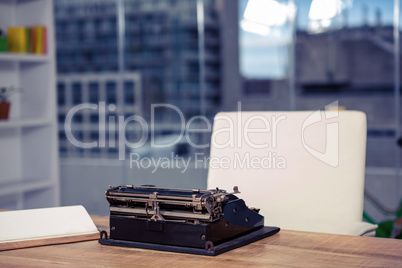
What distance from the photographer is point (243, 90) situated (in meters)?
5.87

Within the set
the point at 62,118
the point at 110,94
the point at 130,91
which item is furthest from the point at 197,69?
the point at 62,118

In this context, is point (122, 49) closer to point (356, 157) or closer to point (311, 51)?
point (311, 51)

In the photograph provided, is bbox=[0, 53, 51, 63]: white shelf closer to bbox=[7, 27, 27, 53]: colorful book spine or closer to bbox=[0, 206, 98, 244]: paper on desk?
bbox=[7, 27, 27, 53]: colorful book spine

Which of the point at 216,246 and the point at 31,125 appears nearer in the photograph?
the point at 216,246

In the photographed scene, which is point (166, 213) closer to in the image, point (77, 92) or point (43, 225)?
point (43, 225)

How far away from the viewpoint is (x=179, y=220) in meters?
1.20

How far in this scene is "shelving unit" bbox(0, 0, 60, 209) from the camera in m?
3.56

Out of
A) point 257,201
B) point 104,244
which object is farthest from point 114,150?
point 104,244

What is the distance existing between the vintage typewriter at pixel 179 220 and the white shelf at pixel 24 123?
2.16 m

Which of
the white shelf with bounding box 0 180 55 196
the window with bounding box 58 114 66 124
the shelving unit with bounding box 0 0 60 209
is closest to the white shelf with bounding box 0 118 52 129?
the shelving unit with bounding box 0 0 60 209

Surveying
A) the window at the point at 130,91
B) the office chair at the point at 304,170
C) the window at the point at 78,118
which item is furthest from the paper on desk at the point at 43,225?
the window at the point at 78,118

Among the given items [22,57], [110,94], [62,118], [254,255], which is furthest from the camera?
[62,118]

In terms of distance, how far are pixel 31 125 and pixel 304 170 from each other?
2231 mm

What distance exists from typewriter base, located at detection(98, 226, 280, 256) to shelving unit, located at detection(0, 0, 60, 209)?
93.8 inches
